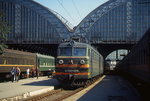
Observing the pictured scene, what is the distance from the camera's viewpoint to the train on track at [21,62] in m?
28.0

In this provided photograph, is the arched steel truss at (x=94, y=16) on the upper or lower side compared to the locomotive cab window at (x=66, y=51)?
upper

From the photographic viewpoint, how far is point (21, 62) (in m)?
33.9

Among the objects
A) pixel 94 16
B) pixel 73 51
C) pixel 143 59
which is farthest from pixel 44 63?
pixel 94 16

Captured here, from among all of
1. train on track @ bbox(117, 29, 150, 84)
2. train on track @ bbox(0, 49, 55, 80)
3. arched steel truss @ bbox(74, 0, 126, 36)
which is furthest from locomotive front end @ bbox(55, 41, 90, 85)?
arched steel truss @ bbox(74, 0, 126, 36)

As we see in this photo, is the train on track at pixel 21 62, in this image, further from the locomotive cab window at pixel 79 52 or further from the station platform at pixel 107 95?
the station platform at pixel 107 95

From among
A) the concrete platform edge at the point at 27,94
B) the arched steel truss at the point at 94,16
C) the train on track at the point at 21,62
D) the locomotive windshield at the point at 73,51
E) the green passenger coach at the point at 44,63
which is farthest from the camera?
the arched steel truss at the point at 94,16

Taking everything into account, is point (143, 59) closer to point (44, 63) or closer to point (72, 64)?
point (72, 64)

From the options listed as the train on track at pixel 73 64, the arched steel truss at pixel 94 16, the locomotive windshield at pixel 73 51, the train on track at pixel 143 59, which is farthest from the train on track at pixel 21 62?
the arched steel truss at pixel 94 16

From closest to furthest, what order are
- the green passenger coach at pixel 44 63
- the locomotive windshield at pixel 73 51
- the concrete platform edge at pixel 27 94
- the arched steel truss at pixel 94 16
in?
the concrete platform edge at pixel 27 94 → the locomotive windshield at pixel 73 51 → the green passenger coach at pixel 44 63 → the arched steel truss at pixel 94 16

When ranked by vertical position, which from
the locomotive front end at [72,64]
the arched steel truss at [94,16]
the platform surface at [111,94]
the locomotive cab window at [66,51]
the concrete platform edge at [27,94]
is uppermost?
the arched steel truss at [94,16]

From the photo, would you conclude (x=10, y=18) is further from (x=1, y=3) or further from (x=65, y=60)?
(x=65, y=60)

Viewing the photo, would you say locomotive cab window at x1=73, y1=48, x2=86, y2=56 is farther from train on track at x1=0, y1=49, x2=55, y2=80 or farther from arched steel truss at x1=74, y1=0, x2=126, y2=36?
arched steel truss at x1=74, y1=0, x2=126, y2=36

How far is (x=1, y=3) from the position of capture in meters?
88.6

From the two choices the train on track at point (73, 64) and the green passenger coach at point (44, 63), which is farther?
the green passenger coach at point (44, 63)
